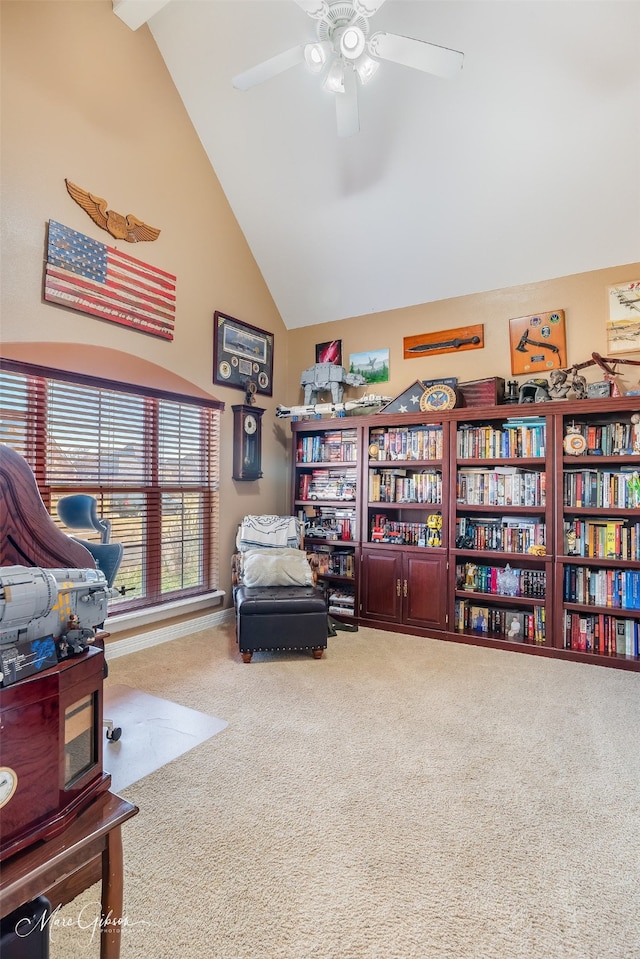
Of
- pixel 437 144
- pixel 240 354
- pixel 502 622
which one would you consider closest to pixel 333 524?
pixel 502 622

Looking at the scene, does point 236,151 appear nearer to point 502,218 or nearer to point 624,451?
point 502,218

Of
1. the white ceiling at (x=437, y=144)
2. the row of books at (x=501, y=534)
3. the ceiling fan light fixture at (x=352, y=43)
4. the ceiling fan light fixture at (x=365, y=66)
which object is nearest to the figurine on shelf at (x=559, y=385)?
the white ceiling at (x=437, y=144)

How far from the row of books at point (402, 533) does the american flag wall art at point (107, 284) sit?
241 centimetres

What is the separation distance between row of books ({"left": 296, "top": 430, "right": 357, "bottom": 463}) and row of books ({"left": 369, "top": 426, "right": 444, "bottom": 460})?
25cm

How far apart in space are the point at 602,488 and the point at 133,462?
11.4 feet

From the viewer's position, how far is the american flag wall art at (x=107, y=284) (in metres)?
2.87

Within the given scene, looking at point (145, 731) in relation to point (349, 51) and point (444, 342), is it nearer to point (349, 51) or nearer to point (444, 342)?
point (349, 51)

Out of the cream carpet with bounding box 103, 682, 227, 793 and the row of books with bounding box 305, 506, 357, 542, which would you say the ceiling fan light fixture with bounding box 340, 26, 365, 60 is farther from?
the cream carpet with bounding box 103, 682, 227, 793

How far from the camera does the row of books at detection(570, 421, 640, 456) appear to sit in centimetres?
321

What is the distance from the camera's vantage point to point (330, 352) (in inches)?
184

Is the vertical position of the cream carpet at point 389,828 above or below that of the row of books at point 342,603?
below

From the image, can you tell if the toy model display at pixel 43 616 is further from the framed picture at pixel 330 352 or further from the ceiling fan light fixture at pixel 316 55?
Result: the framed picture at pixel 330 352

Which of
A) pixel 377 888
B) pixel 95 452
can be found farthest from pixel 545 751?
pixel 95 452

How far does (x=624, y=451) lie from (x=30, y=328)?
4.05 m
